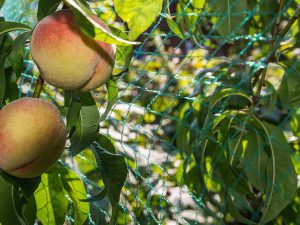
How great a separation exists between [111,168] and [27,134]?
20cm

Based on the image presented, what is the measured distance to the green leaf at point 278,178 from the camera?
109 cm

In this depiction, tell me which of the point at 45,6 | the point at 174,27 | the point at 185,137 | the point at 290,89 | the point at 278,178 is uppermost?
the point at 45,6

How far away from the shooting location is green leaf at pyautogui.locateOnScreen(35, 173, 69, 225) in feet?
3.65

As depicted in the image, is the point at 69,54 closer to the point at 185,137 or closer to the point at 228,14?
the point at 228,14

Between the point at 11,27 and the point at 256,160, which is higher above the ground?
the point at 11,27

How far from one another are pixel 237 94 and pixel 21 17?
797 mm

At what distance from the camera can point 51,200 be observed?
112cm

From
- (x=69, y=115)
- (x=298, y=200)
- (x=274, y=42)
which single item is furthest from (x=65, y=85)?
(x=298, y=200)

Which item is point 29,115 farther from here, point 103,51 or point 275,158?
point 275,158

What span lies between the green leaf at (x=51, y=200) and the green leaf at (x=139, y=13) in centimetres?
40

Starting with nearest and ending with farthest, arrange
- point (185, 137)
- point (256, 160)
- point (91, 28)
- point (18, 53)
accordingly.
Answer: point (91, 28) < point (18, 53) < point (256, 160) < point (185, 137)

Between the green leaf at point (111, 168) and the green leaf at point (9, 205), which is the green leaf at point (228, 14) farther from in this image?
the green leaf at point (9, 205)

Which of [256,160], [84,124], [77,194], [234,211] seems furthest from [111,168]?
[256,160]

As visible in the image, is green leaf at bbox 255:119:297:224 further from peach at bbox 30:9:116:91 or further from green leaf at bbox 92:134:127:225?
peach at bbox 30:9:116:91
